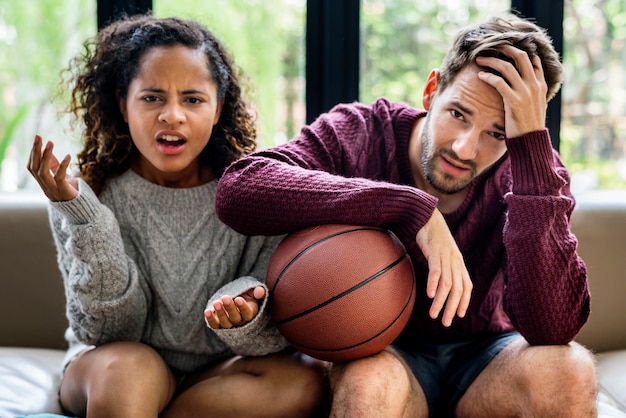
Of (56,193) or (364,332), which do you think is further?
(56,193)

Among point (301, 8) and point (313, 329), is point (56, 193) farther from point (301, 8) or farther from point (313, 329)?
point (301, 8)

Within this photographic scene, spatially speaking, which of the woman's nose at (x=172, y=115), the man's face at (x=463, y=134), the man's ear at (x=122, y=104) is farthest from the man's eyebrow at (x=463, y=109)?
the man's ear at (x=122, y=104)

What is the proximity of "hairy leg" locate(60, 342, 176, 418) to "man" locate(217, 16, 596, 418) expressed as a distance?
401 millimetres

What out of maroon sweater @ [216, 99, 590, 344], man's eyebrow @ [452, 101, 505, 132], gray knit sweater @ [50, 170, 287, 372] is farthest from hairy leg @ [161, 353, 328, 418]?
man's eyebrow @ [452, 101, 505, 132]

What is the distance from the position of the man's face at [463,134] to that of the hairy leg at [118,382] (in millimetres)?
845

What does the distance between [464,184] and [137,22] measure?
40.4 inches

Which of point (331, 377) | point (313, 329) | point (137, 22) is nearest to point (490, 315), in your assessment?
point (331, 377)

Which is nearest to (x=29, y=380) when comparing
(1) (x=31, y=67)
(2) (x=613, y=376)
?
(1) (x=31, y=67)

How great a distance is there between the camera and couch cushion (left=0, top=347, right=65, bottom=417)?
1845 mm

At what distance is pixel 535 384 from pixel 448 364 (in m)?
0.32

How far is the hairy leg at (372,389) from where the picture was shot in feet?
5.12

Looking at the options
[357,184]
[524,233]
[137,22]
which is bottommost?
[524,233]

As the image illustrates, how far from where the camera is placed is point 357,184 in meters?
1.64

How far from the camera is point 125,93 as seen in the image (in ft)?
6.42
